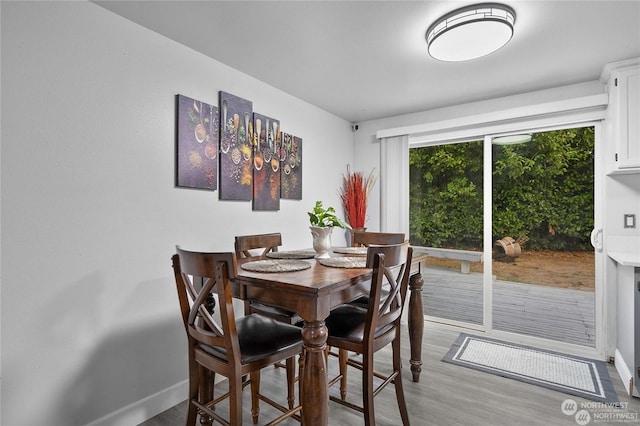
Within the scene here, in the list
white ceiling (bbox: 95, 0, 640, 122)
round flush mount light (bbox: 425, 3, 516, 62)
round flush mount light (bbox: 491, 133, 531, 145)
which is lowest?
round flush mount light (bbox: 491, 133, 531, 145)

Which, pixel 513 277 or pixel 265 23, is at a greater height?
pixel 265 23

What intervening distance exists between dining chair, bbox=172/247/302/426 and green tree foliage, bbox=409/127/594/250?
2526mm

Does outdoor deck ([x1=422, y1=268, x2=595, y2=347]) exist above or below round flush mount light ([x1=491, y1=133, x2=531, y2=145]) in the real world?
below

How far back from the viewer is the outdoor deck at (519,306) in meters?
2.93

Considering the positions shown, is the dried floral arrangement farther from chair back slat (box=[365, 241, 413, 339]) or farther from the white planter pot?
chair back slat (box=[365, 241, 413, 339])

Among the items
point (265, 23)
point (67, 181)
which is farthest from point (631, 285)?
point (67, 181)

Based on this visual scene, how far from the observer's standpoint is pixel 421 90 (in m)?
3.02

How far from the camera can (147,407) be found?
1934 millimetres

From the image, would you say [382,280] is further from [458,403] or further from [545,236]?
[545,236]

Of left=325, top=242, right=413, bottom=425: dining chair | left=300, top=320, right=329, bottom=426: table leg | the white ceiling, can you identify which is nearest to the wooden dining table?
left=300, top=320, right=329, bottom=426: table leg

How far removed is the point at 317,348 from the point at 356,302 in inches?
40.9

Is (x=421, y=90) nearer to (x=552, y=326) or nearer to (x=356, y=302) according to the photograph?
(x=356, y=302)

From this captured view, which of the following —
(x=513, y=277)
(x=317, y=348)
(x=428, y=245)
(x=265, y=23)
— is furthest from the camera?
(x=428, y=245)

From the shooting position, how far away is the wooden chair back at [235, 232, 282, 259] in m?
2.23
